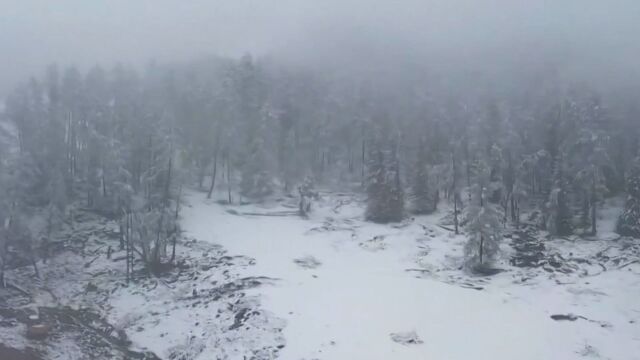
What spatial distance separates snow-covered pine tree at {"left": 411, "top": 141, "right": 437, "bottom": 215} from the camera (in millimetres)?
60291

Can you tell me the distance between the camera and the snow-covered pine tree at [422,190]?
60291mm

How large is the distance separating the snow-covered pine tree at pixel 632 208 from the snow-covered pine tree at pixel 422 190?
1787cm

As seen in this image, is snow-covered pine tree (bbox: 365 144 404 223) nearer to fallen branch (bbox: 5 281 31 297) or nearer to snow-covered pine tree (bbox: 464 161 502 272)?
snow-covered pine tree (bbox: 464 161 502 272)

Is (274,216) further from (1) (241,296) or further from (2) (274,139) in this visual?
(1) (241,296)

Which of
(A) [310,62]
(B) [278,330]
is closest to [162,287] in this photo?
(B) [278,330]

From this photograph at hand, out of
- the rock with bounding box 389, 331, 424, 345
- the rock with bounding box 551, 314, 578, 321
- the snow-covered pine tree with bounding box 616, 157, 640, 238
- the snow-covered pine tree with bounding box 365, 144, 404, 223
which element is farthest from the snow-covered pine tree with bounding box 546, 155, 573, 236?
the rock with bounding box 389, 331, 424, 345

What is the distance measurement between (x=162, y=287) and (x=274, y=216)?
1788cm

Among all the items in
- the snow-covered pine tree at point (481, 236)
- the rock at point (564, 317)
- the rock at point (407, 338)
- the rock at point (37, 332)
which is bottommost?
the rock at point (37, 332)

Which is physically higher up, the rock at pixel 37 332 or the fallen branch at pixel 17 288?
the fallen branch at pixel 17 288

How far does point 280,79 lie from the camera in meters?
85.3

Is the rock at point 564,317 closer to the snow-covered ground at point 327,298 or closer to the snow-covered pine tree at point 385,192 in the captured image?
the snow-covered ground at point 327,298

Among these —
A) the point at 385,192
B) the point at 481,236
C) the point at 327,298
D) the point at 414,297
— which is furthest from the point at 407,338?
the point at 385,192

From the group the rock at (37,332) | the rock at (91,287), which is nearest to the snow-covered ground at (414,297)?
the rock at (91,287)

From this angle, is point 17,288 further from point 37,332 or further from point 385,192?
point 385,192
